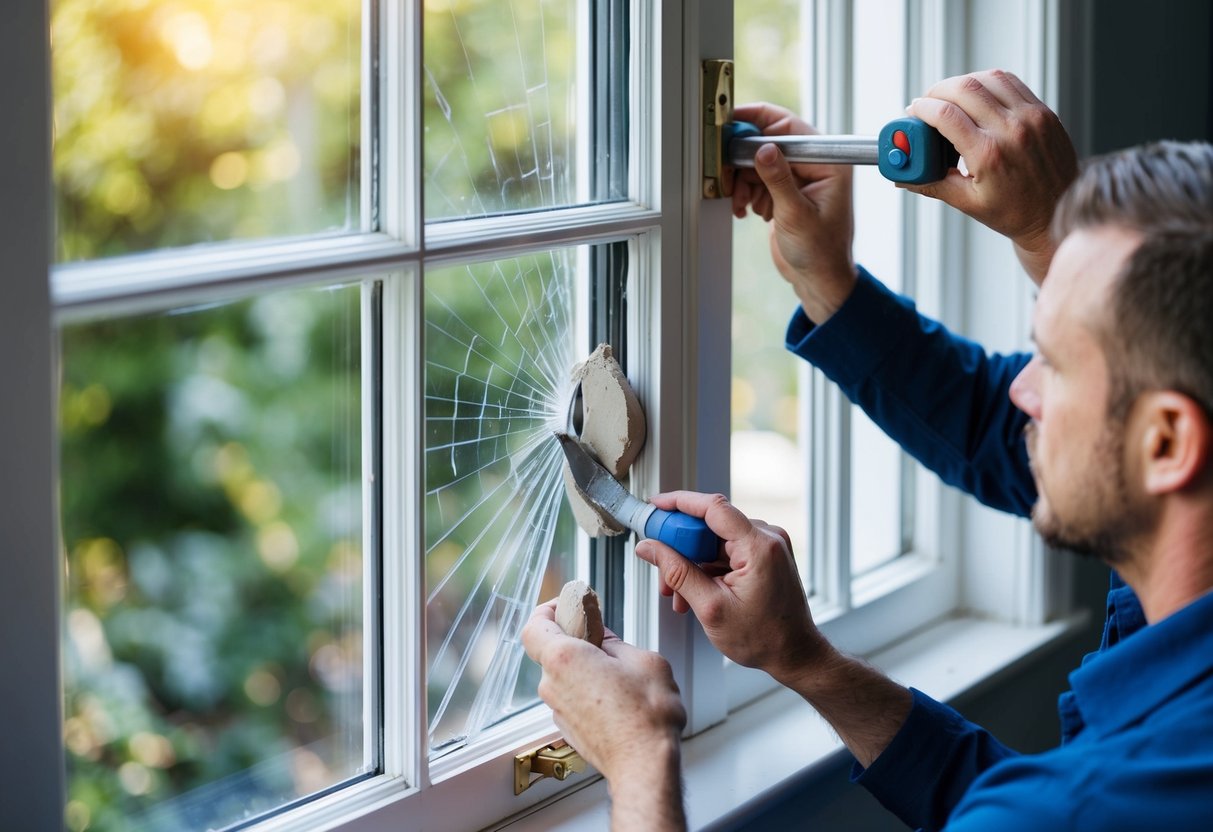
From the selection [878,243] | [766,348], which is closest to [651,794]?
[766,348]

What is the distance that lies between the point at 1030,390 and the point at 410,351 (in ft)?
1.57

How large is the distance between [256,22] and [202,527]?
0.37 metres

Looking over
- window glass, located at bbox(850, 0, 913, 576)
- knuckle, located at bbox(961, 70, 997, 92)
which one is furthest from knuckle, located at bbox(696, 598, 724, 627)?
window glass, located at bbox(850, 0, 913, 576)

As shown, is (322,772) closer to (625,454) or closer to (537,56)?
(625,454)

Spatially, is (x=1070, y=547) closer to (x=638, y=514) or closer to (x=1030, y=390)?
(x=1030, y=390)

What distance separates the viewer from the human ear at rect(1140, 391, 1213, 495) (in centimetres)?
76

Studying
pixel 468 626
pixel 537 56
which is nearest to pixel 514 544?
pixel 468 626

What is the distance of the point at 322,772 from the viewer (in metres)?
1.00

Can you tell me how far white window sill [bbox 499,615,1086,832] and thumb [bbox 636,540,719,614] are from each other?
7.1 inches

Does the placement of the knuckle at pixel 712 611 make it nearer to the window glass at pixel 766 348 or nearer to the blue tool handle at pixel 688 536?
the blue tool handle at pixel 688 536

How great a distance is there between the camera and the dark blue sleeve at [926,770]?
1.04 metres

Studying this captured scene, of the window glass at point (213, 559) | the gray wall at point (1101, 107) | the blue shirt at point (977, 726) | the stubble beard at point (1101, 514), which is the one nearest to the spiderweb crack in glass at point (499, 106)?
the window glass at point (213, 559)

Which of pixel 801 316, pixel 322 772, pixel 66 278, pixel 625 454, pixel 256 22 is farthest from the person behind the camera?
pixel 801 316

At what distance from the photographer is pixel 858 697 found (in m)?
1.06
